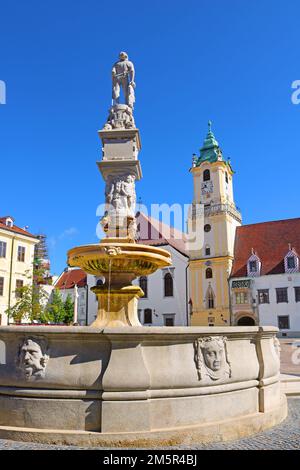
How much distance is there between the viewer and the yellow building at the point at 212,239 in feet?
137

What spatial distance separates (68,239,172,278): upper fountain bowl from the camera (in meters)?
7.27

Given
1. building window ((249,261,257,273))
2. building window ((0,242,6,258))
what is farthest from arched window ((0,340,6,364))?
building window ((249,261,257,273))

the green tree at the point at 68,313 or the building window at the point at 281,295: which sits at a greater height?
the building window at the point at 281,295

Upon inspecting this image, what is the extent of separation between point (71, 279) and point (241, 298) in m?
22.8

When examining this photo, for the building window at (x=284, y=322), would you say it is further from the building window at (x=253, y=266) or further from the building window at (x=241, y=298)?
the building window at (x=253, y=266)

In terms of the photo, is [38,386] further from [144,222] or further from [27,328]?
[144,222]

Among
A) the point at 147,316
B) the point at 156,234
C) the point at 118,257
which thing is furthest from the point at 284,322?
the point at 118,257

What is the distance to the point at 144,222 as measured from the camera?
45188 mm

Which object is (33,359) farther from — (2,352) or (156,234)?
(156,234)

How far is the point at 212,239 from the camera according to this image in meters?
43.5

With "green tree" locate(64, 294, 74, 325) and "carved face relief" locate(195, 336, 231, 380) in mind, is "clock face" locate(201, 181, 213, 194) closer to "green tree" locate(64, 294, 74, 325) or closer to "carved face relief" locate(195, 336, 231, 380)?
"green tree" locate(64, 294, 74, 325)

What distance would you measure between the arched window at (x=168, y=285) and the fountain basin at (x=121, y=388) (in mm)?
37933

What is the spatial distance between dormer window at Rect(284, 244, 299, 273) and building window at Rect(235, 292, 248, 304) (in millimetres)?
4564

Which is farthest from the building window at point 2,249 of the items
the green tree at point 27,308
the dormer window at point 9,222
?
the green tree at point 27,308
